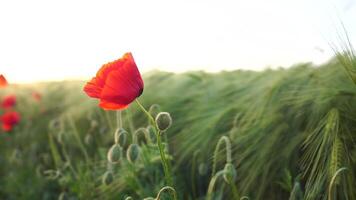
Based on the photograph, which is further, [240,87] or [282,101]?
[240,87]

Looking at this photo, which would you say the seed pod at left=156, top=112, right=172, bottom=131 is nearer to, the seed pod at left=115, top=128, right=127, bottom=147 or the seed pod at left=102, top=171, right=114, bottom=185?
the seed pod at left=115, top=128, right=127, bottom=147

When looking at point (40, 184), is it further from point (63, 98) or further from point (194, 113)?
point (63, 98)

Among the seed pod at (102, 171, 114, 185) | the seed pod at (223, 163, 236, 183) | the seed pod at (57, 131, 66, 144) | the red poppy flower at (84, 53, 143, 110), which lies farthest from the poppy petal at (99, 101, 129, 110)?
the seed pod at (57, 131, 66, 144)

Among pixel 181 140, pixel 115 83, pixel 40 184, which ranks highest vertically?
pixel 115 83

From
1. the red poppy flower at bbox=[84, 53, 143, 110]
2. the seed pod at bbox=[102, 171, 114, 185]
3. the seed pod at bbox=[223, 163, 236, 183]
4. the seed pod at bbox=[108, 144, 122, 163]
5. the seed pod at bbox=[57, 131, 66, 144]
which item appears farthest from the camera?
the seed pod at bbox=[57, 131, 66, 144]

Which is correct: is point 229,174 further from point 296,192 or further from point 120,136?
point 120,136

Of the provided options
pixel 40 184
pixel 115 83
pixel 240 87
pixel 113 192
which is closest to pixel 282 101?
pixel 240 87

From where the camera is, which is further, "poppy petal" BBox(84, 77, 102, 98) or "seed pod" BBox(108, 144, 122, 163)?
"seed pod" BBox(108, 144, 122, 163)

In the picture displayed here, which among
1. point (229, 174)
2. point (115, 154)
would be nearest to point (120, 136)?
point (115, 154)

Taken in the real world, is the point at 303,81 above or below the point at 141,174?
above
